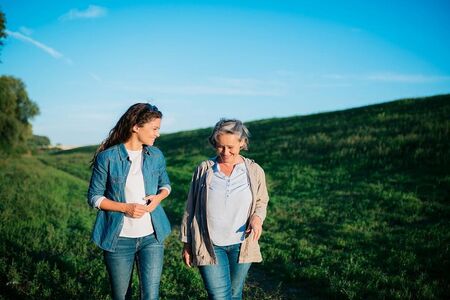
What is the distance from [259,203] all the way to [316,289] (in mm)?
3159

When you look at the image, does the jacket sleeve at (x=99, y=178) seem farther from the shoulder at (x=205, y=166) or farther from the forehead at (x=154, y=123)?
the shoulder at (x=205, y=166)

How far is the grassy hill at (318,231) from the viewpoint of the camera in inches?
212

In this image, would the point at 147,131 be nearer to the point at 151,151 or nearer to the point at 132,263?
the point at 151,151

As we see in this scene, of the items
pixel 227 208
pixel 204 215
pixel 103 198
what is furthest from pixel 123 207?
pixel 227 208

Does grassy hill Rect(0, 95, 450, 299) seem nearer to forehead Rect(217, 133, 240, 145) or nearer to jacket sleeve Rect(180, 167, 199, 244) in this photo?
jacket sleeve Rect(180, 167, 199, 244)

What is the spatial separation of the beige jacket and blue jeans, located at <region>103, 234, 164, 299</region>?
1.15 feet

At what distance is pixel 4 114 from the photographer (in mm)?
23297

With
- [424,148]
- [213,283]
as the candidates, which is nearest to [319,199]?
[424,148]

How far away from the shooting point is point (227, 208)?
322cm

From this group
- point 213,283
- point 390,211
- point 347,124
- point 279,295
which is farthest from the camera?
point 347,124

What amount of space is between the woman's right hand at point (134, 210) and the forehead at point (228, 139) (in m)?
1.03

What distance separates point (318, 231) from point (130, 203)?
6650 mm

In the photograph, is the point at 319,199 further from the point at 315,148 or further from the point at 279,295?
the point at 315,148

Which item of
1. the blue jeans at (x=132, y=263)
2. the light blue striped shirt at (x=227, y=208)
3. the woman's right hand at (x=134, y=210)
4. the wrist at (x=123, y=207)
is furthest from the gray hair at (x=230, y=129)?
the blue jeans at (x=132, y=263)
